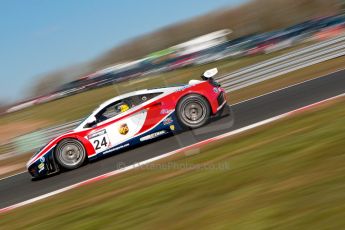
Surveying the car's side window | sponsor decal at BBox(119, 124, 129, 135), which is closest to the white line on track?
sponsor decal at BBox(119, 124, 129, 135)

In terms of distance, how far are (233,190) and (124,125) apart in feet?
16.7

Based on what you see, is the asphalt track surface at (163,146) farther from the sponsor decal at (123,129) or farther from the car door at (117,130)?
the sponsor decal at (123,129)

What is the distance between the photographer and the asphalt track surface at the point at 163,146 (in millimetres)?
9320

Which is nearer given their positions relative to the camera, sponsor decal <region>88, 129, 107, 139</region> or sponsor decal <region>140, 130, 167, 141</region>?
sponsor decal <region>88, 129, 107, 139</region>

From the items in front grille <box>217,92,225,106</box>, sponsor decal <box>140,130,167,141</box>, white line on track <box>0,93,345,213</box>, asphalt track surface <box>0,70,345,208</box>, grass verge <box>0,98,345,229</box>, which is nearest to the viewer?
grass verge <box>0,98,345,229</box>

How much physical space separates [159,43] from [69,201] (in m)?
68.6

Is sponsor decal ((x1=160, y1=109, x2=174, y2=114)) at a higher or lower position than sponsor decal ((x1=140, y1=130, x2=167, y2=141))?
higher

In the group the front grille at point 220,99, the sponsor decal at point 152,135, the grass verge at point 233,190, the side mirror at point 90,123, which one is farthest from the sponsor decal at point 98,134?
the front grille at point 220,99

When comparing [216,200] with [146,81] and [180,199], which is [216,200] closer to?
[180,199]

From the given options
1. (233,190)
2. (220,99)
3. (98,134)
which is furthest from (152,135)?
(233,190)

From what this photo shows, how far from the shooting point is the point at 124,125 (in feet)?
33.5

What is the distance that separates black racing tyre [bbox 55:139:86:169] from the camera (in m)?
10.2

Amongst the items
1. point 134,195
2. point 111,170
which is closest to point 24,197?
point 111,170

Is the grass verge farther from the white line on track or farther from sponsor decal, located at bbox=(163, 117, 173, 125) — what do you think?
sponsor decal, located at bbox=(163, 117, 173, 125)
